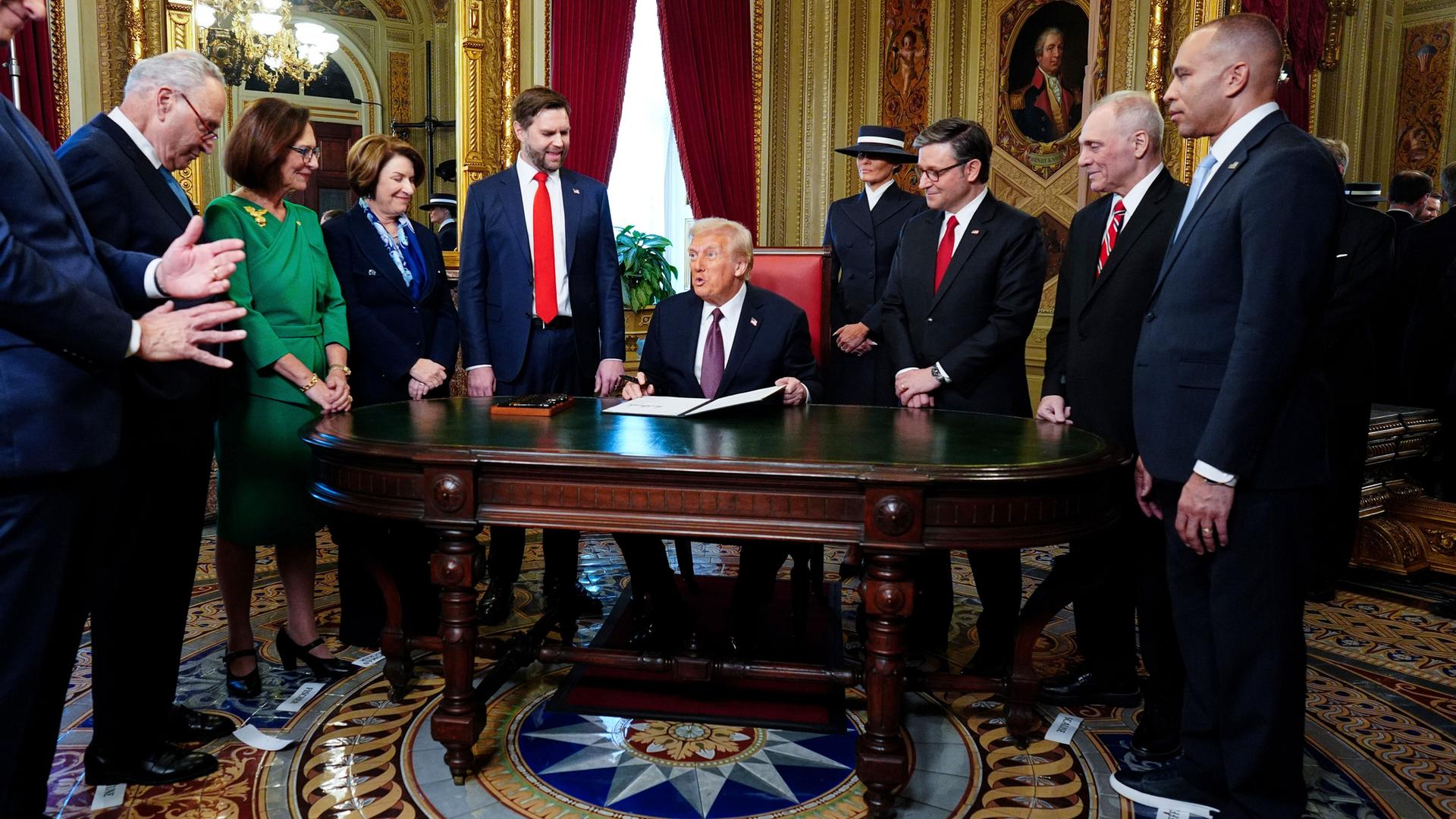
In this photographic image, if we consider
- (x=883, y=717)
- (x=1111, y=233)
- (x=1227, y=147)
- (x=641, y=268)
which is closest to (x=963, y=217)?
(x=1111, y=233)

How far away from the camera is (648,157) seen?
7.91 meters

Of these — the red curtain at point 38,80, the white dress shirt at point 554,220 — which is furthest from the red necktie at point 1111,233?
the red curtain at point 38,80

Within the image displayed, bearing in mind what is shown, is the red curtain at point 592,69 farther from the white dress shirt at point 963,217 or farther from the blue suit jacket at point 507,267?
the white dress shirt at point 963,217

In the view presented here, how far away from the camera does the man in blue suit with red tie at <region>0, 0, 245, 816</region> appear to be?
5.98 ft

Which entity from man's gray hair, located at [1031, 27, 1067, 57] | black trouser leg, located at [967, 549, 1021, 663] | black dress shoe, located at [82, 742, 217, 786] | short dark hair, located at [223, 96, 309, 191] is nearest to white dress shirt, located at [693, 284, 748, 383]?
black trouser leg, located at [967, 549, 1021, 663]

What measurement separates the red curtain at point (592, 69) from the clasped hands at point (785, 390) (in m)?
3.84

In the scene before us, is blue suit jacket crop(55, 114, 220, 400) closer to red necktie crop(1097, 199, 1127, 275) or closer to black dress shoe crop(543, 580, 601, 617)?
black dress shoe crop(543, 580, 601, 617)

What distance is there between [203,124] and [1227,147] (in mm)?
2491

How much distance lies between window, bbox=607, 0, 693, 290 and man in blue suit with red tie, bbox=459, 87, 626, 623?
371 centimetres

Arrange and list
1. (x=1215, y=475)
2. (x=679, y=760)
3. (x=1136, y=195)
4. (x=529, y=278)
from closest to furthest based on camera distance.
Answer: (x=1215, y=475)
(x=679, y=760)
(x=1136, y=195)
(x=529, y=278)

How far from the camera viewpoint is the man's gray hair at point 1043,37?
7371 millimetres

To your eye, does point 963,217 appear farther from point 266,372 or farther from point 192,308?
point 192,308

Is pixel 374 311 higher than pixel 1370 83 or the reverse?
the reverse

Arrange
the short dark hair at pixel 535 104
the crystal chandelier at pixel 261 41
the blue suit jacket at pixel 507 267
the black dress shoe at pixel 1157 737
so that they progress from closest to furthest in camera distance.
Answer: the black dress shoe at pixel 1157 737 < the short dark hair at pixel 535 104 < the blue suit jacket at pixel 507 267 < the crystal chandelier at pixel 261 41
